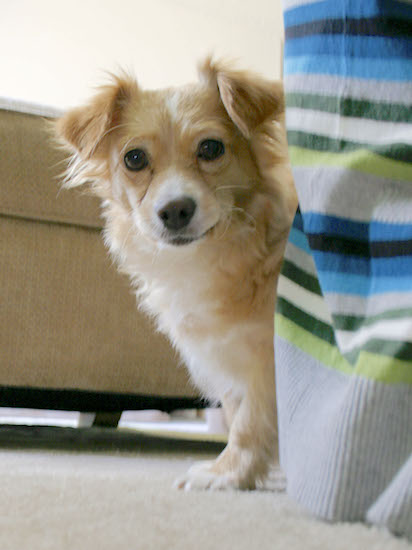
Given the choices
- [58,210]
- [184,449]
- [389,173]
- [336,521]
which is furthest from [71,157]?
[336,521]

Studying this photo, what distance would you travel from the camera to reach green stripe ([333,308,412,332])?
0.60 m

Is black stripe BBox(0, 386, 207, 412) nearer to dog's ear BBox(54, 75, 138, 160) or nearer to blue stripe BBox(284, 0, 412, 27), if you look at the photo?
dog's ear BBox(54, 75, 138, 160)

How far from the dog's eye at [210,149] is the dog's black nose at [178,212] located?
0.36ft

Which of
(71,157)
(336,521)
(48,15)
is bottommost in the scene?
(336,521)

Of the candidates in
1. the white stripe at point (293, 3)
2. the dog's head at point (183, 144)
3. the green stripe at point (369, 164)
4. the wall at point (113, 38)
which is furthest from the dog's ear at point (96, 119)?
the wall at point (113, 38)

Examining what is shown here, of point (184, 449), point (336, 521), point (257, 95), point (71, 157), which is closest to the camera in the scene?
point (336, 521)

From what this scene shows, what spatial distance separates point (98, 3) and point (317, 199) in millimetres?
4745

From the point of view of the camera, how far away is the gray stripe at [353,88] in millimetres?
661

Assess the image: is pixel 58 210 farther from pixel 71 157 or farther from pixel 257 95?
pixel 257 95

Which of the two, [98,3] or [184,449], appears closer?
[184,449]

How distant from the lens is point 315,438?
64 cm

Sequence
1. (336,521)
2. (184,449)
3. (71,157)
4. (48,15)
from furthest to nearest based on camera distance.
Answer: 1. (48,15)
2. (184,449)
3. (71,157)
4. (336,521)

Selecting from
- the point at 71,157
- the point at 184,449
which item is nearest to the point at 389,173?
the point at 71,157

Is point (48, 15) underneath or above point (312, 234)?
above
